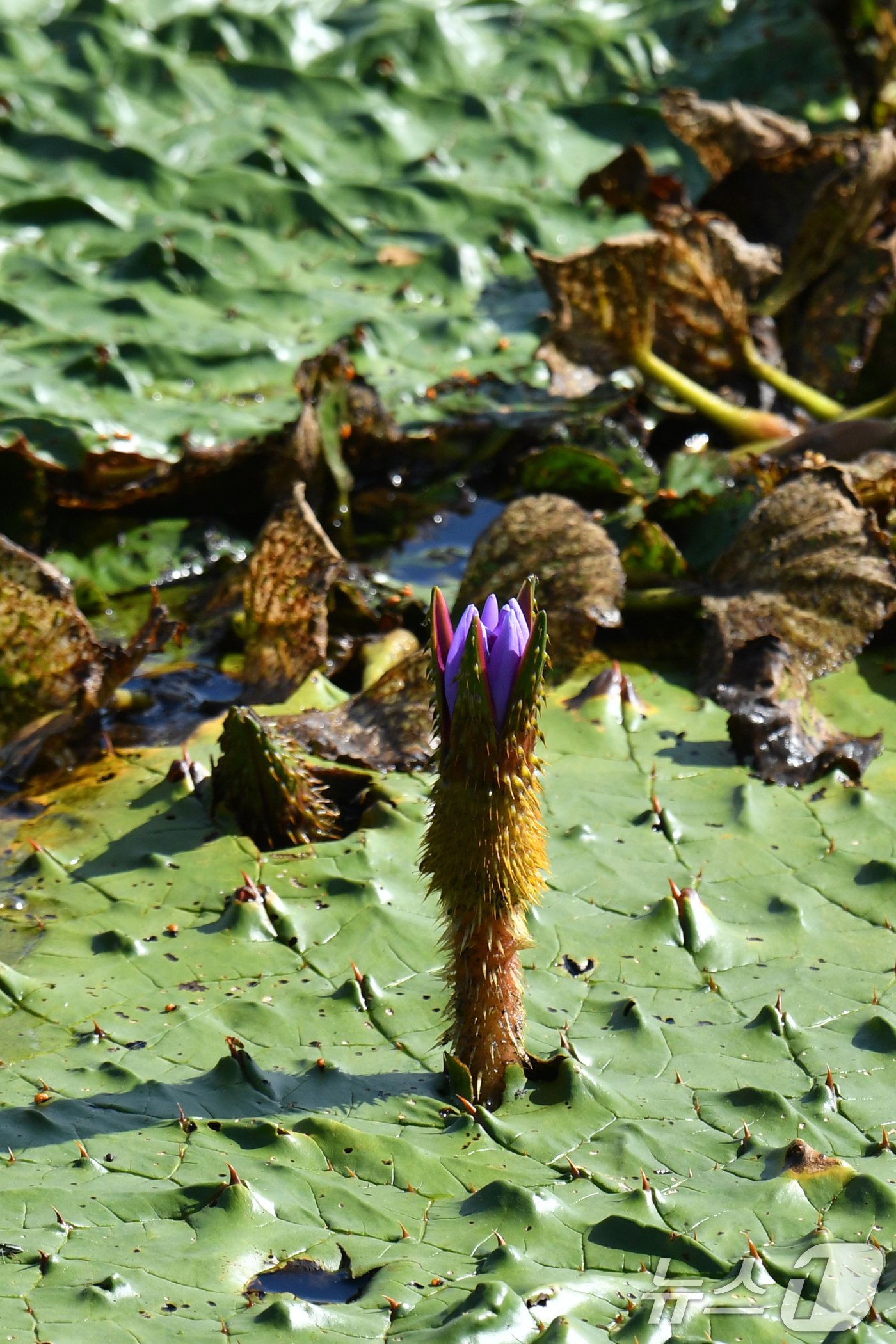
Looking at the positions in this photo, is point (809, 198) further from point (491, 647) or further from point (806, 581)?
point (491, 647)

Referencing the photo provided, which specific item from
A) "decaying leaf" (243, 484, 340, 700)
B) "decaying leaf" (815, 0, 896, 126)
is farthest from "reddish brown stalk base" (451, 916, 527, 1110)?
"decaying leaf" (815, 0, 896, 126)

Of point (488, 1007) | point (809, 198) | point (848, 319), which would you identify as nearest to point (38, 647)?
point (488, 1007)

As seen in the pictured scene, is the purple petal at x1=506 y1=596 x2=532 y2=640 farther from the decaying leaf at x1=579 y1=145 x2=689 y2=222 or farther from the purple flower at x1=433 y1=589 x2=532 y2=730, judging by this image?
the decaying leaf at x1=579 y1=145 x2=689 y2=222

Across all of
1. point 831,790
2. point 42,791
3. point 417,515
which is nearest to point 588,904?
point 831,790

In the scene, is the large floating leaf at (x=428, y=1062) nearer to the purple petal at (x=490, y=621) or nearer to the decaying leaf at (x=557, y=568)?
the decaying leaf at (x=557, y=568)

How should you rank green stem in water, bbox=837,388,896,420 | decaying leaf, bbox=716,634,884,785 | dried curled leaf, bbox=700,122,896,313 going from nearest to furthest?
decaying leaf, bbox=716,634,884,785
green stem in water, bbox=837,388,896,420
dried curled leaf, bbox=700,122,896,313

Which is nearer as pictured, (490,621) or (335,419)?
(490,621)
